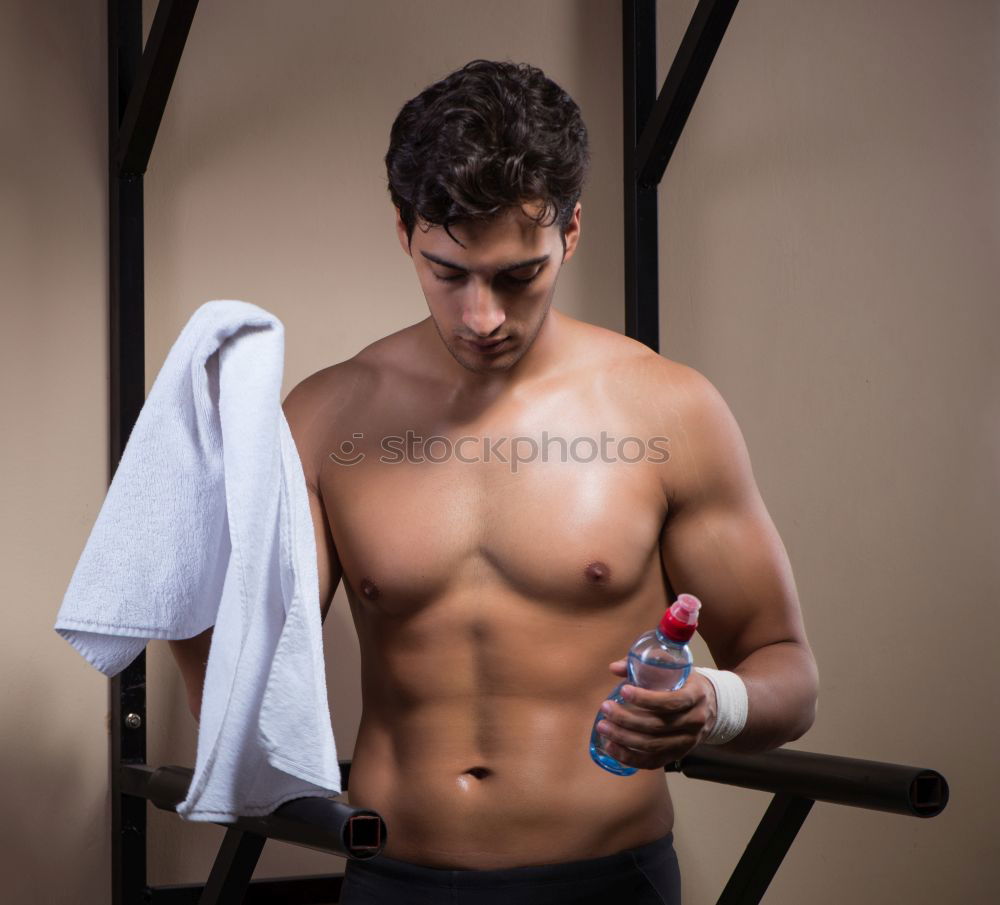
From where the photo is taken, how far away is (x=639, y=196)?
2.15m

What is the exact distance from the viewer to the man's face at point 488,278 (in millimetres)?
1388

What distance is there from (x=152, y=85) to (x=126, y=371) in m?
0.40

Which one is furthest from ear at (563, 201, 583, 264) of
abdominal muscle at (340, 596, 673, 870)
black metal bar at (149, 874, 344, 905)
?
black metal bar at (149, 874, 344, 905)

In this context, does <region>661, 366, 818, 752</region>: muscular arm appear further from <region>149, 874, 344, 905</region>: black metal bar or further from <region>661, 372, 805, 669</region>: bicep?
<region>149, 874, 344, 905</region>: black metal bar

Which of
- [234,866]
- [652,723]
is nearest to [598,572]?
[652,723]

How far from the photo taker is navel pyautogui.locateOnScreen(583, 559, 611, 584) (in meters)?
1.47

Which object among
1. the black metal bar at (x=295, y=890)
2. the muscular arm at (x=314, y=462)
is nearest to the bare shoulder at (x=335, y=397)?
the muscular arm at (x=314, y=462)

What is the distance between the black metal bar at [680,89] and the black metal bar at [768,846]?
106cm

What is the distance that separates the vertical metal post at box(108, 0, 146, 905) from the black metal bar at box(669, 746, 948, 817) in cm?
80

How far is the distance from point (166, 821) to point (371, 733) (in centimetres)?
60

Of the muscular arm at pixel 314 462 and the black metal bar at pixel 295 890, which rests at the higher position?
the muscular arm at pixel 314 462

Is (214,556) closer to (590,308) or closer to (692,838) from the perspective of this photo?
(590,308)

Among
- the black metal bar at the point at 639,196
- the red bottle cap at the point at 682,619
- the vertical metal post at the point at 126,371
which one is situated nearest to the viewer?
the red bottle cap at the point at 682,619

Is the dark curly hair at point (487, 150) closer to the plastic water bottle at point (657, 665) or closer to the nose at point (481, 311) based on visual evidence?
the nose at point (481, 311)
